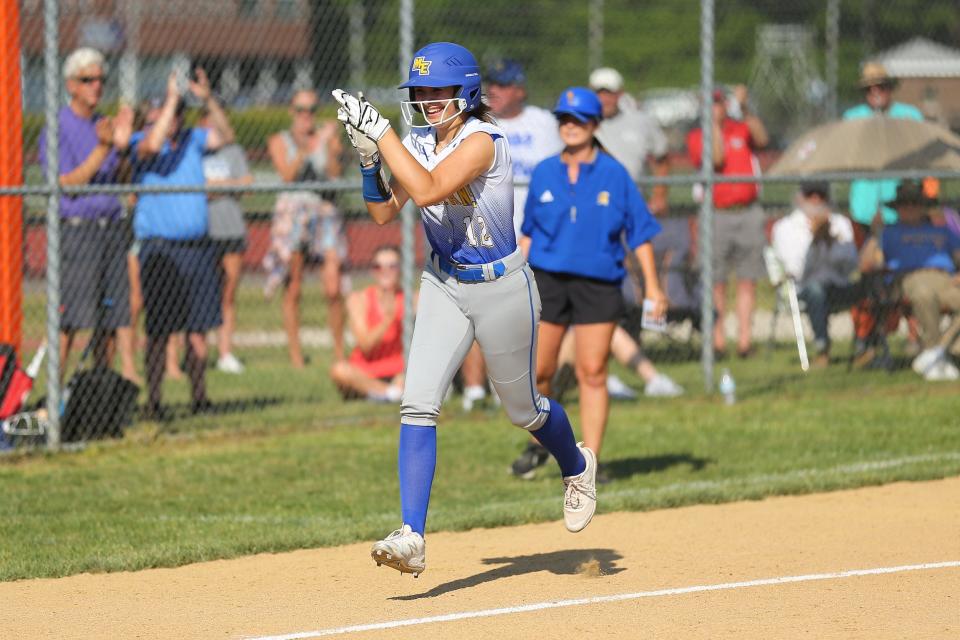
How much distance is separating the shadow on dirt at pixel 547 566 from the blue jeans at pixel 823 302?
257 inches

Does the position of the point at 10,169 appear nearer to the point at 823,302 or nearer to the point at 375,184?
the point at 375,184

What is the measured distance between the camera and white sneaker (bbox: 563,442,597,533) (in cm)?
671

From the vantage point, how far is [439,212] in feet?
20.0

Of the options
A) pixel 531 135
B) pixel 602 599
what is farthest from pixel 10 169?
pixel 602 599

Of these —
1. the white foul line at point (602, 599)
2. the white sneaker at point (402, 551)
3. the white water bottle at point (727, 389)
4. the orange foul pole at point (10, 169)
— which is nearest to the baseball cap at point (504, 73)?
the white water bottle at point (727, 389)

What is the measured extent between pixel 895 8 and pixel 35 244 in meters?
9.07

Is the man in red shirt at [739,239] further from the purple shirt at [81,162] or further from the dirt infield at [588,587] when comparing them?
the dirt infield at [588,587]

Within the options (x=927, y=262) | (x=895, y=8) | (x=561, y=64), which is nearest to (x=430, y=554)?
(x=927, y=262)

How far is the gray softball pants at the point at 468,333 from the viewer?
20.1 ft

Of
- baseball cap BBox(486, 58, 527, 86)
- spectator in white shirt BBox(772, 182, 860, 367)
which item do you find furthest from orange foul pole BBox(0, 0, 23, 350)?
spectator in white shirt BBox(772, 182, 860, 367)

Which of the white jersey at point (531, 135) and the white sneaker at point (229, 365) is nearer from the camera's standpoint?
the white jersey at point (531, 135)

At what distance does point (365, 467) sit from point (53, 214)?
8.38 feet

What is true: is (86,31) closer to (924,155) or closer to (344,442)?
(344,442)

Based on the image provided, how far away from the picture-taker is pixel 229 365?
13.4 meters
